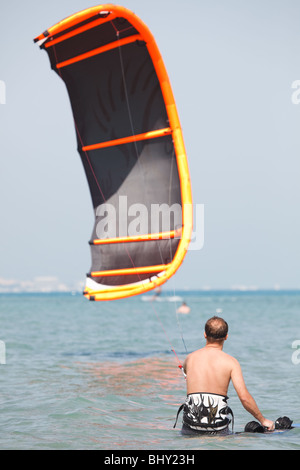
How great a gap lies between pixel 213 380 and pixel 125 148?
641 centimetres

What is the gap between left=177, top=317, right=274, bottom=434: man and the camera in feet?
18.7

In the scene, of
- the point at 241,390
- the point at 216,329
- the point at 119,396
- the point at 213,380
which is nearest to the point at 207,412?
the point at 213,380

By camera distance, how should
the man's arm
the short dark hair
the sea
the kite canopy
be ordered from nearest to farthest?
the man's arm, the short dark hair, the sea, the kite canopy

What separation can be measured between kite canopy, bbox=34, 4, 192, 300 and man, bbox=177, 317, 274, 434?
4.72 m

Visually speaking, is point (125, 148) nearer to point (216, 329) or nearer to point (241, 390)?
point (216, 329)

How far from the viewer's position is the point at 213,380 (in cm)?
578

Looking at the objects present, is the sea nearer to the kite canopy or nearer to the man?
the man

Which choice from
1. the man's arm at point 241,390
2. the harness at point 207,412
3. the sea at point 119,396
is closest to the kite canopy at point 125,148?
the sea at point 119,396

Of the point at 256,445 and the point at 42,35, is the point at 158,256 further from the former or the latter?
the point at 256,445

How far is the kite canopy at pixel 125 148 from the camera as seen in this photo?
10.6 m

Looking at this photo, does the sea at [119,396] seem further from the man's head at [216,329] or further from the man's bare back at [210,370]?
the man's head at [216,329]

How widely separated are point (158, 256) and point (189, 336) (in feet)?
37.0

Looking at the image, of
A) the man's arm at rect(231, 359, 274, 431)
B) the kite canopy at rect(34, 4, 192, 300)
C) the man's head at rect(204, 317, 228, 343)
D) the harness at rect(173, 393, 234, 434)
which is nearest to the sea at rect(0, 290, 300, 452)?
the harness at rect(173, 393, 234, 434)
